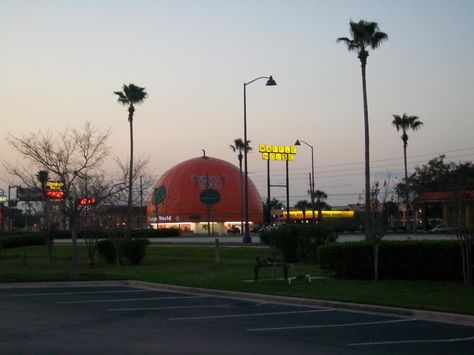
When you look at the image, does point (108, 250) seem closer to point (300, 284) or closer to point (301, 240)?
point (301, 240)

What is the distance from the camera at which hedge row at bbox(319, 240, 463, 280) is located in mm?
19578

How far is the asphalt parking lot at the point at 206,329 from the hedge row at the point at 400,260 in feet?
15.6

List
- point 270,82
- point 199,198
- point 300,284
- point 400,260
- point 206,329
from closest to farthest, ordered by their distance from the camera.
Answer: point 206,329
point 300,284
point 400,260
point 270,82
point 199,198

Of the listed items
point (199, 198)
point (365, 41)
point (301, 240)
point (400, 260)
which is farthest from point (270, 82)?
point (199, 198)

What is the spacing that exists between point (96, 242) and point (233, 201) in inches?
3066

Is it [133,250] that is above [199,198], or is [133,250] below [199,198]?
below

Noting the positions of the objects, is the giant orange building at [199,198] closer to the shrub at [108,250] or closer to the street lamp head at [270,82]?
the street lamp head at [270,82]

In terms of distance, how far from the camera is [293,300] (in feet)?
53.9

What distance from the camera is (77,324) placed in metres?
13.1

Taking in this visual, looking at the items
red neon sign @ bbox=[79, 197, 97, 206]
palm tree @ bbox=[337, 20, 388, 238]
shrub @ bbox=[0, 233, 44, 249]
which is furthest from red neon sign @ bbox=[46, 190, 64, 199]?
shrub @ bbox=[0, 233, 44, 249]

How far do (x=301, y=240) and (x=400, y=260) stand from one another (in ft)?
30.2

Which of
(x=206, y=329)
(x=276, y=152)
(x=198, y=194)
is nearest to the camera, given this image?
(x=206, y=329)

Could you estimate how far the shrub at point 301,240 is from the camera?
2916cm

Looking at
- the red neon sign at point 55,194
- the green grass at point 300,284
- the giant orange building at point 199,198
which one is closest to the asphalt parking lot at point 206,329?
the green grass at point 300,284
